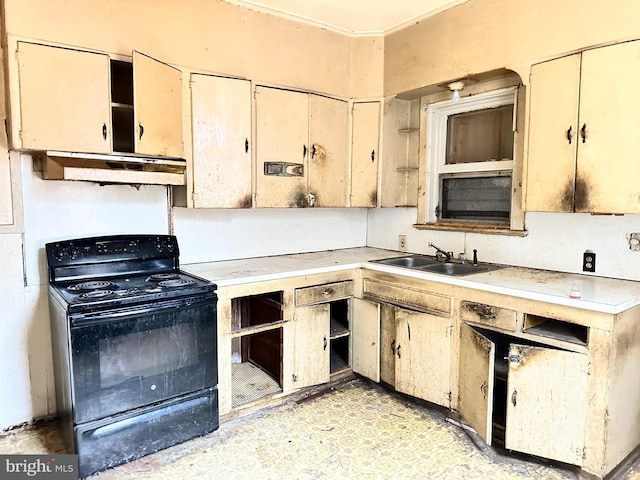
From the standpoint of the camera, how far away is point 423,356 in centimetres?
271

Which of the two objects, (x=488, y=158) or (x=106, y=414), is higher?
(x=488, y=158)

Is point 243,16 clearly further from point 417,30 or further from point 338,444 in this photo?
point 338,444

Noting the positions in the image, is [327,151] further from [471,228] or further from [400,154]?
[471,228]

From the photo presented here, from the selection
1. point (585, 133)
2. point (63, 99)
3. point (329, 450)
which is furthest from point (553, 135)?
point (63, 99)

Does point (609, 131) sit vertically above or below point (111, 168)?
above

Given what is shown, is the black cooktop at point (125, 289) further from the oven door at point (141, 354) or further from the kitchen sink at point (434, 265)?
the kitchen sink at point (434, 265)

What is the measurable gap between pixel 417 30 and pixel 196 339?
8.40 ft

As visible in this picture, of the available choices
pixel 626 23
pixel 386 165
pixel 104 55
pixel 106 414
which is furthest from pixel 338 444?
pixel 626 23

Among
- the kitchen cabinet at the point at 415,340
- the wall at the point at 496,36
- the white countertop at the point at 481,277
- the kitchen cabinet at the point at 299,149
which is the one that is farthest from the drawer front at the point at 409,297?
the wall at the point at 496,36

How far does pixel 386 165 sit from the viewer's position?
344 centimetres

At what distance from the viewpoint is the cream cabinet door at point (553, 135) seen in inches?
90.0

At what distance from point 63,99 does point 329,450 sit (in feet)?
7.46

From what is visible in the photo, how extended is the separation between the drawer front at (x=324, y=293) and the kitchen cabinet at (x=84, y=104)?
120 cm

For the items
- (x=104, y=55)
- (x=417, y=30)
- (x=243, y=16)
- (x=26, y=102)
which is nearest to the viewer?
(x=26, y=102)
